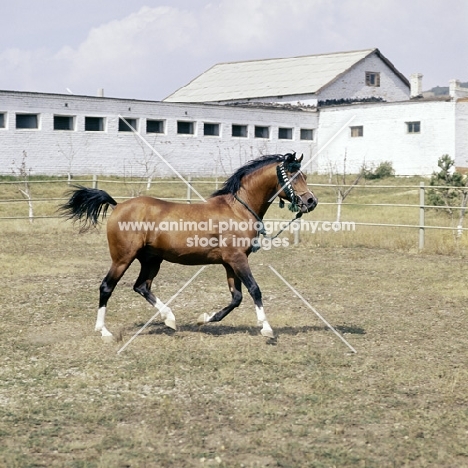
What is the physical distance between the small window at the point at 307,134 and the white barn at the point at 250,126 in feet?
0.18

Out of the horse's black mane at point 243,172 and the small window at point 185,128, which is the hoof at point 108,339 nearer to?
the horse's black mane at point 243,172

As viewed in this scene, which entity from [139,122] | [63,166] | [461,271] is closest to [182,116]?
[139,122]

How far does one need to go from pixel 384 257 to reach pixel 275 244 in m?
2.75

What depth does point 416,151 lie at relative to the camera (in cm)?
3959

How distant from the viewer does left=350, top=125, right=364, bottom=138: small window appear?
4216 centimetres

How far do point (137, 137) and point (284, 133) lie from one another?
905 cm

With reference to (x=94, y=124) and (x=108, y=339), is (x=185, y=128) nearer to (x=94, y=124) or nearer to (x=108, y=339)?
(x=94, y=124)

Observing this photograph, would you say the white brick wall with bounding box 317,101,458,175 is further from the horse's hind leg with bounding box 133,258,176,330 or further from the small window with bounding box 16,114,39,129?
the horse's hind leg with bounding box 133,258,176,330

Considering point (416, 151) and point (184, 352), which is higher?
point (416, 151)

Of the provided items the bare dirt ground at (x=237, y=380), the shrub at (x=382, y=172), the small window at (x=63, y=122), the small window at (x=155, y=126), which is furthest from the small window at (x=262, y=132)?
the bare dirt ground at (x=237, y=380)

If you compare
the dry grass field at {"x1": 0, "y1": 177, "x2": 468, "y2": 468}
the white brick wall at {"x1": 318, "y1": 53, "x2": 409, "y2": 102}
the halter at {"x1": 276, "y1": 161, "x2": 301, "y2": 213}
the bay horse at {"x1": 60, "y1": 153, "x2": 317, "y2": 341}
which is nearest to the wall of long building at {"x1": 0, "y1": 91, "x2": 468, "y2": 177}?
the white brick wall at {"x1": 318, "y1": 53, "x2": 409, "y2": 102}

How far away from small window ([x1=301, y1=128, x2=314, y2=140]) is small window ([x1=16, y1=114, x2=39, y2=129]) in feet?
49.5

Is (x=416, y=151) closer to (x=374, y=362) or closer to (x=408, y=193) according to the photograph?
(x=408, y=193)

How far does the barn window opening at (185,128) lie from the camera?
39.8 metres
